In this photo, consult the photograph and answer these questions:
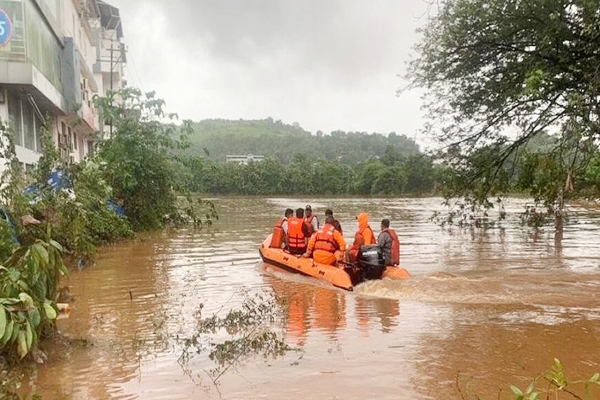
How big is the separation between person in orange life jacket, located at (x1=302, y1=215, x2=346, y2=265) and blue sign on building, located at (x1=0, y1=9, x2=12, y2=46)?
1219 centimetres

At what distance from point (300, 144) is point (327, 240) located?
119 metres

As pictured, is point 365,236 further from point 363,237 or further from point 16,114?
point 16,114

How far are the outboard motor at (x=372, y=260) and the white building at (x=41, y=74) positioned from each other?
7687 mm

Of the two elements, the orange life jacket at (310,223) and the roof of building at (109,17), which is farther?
the roof of building at (109,17)

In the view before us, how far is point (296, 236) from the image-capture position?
13719 millimetres

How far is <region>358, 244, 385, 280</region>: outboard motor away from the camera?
37.7 feet

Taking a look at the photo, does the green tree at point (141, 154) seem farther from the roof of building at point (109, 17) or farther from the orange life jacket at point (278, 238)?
the roof of building at point (109, 17)

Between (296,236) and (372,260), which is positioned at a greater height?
→ (296,236)

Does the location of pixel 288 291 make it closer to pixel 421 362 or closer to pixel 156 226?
pixel 421 362

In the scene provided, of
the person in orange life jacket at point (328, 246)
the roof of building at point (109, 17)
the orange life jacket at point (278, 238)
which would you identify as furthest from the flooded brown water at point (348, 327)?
the roof of building at point (109, 17)

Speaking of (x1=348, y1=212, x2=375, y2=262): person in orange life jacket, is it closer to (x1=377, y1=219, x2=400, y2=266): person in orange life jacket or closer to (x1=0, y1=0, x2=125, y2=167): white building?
(x1=377, y1=219, x2=400, y2=266): person in orange life jacket

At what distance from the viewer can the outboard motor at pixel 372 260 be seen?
11.5m

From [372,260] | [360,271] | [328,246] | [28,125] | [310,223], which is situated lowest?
[360,271]


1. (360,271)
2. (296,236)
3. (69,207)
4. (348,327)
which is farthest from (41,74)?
(348,327)
